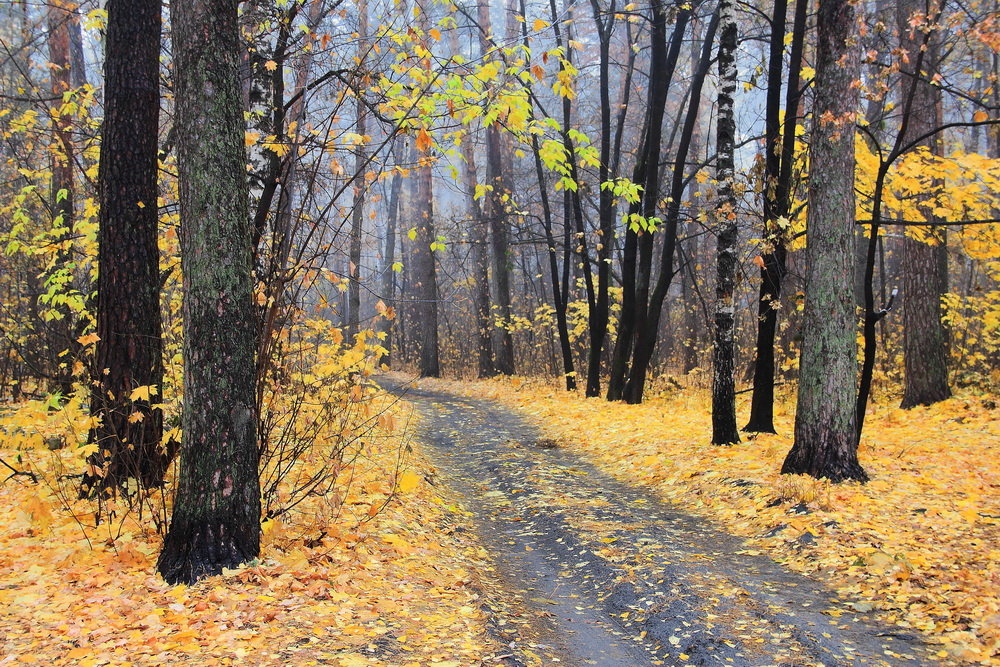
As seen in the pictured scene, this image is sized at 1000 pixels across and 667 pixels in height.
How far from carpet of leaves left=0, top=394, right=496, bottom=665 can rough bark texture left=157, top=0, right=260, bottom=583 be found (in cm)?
27

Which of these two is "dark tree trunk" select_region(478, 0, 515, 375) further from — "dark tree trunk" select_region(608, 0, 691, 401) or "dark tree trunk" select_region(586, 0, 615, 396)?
"dark tree trunk" select_region(608, 0, 691, 401)

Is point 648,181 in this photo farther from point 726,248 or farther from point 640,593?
point 640,593

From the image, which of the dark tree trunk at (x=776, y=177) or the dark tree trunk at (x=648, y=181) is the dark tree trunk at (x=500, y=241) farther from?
the dark tree trunk at (x=776, y=177)

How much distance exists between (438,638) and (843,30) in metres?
6.72

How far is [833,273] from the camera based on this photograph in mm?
6242

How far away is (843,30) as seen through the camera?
20.5 ft

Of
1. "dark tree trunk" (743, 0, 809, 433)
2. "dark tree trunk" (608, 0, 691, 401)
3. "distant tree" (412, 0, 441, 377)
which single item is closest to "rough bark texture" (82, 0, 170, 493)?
"dark tree trunk" (743, 0, 809, 433)

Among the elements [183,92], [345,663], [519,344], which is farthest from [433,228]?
[345,663]

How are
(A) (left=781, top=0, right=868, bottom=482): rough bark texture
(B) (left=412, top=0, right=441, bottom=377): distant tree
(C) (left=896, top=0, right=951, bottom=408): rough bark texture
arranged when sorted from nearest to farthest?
(A) (left=781, top=0, right=868, bottom=482): rough bark texture < (C) (left=896, top=0, right=951, bottom=408): rough bark texture < (B) (left=412, top=0, right=441, bottom=377): distant tree

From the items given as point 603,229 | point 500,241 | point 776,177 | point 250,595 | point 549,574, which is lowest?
point 549,574

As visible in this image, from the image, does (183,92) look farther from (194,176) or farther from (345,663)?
(345,663)

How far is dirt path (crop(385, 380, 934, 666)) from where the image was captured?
11.7 ft

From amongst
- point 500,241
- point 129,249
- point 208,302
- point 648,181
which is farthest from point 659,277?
point 208,302

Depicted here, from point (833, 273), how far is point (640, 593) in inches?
154
